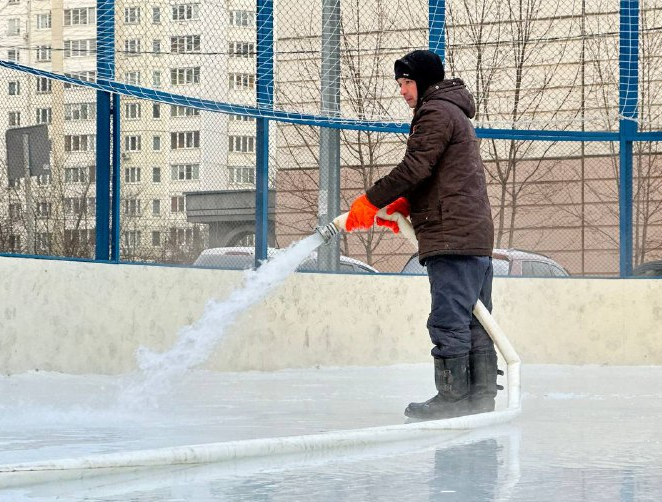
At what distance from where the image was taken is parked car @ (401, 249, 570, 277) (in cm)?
996

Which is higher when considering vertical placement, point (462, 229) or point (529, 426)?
point (462, 229)

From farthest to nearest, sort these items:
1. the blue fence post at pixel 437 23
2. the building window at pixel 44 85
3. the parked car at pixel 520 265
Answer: the parked car at pixel 520 265 → the blue fence post at pixel 437 23 → the building window at pixel 44 85

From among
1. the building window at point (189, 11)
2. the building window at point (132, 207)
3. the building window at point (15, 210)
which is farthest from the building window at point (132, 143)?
the building window at point (15, 210)

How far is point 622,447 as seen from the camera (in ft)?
14.3

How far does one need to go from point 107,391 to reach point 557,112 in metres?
5.17

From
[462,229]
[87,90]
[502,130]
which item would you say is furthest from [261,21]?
[462,229]

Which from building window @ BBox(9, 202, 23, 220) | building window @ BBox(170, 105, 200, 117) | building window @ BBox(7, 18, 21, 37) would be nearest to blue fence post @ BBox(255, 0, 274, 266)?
building window @ BBox(170, 105, 200, 117)

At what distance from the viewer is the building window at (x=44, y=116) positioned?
25.6 ft

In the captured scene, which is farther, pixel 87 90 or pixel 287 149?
pixel 287 149

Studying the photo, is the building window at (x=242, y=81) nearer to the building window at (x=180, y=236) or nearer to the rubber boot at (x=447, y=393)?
the building window at (x=180, y=236)

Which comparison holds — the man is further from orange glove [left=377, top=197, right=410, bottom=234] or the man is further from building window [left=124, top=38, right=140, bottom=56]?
building window [left=124, top=38, right=140, bottom=56]

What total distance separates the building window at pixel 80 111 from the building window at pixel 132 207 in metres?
0.58

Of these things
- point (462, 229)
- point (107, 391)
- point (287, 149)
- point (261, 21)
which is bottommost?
point (107, 391)

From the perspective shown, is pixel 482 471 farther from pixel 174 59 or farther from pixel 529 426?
pixel 174 59
